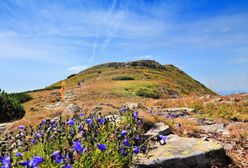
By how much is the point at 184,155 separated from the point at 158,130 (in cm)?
208

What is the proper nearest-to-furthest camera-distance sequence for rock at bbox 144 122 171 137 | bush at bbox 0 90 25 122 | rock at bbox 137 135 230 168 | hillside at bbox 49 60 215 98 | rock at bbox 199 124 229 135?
rock at bbox 137 135 230 168 → rock at bbox 144 122 171 137 → rock at bbox 199 124 229 135 → bush at bbox 0 90 25 122 → hillside at bbox 49 60 215 98

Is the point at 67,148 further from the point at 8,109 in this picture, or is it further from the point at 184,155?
the point at 8,109

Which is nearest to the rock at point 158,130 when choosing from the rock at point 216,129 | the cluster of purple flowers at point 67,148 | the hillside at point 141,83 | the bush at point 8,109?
the cluster of purple flowers at point 67,148

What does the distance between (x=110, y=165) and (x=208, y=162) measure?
2091 millimetres

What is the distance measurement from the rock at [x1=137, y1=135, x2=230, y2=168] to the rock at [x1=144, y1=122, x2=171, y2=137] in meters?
0.99

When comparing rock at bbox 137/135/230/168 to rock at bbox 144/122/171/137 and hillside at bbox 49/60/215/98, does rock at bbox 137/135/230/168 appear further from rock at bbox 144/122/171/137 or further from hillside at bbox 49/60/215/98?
hillside at bbox 49/60/215/98

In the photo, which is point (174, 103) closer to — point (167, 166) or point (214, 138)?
point (214, 138)

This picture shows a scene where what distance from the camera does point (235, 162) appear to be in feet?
20.0

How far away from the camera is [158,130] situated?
748 cm

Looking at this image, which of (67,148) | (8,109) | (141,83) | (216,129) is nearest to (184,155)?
(67,148)

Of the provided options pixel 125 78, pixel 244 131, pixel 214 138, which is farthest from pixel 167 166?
pixel 125 78

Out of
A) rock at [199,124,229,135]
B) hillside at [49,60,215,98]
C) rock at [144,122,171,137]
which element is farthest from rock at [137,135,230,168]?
hillside at [49,60,215,98]

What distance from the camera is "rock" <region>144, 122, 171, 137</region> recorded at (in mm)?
7170

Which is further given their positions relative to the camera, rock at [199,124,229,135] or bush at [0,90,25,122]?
bush at [0,90,25,122]
